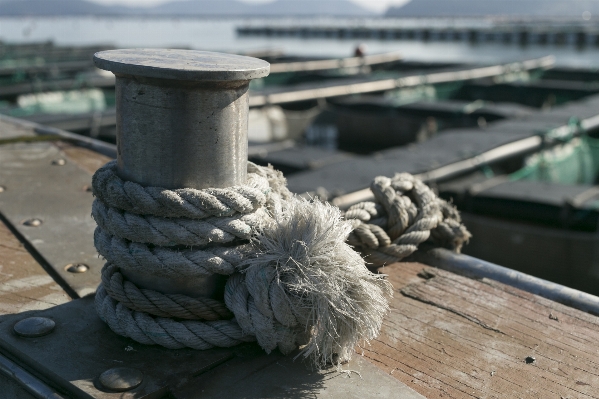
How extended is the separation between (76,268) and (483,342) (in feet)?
5.22

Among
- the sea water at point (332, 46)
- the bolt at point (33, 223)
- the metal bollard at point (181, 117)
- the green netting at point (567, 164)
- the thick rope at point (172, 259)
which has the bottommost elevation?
the green netting at point (567, 164)

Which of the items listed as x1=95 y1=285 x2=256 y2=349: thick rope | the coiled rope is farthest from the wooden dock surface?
x1=95 y1=285 x2=256 y2=349: thick rope

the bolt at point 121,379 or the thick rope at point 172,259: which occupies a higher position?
the thick rope at point 172,259

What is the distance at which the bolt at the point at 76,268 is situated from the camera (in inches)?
98.2

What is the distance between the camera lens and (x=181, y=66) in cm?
177

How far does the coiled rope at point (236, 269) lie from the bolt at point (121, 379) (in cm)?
18

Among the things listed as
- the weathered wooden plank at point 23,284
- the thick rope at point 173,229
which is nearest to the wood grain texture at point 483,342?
the thick rope at point 173,229

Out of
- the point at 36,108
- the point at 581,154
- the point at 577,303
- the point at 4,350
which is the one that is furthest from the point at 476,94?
the point at 4,350

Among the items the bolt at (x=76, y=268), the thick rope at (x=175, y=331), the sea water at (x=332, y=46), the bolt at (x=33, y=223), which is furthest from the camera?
the sea water at (x=332, y=46)

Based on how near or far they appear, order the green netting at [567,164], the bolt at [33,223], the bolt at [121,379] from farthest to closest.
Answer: the green netting at [567,164] < the bolt at [33,223] < the bolt at [121,379]

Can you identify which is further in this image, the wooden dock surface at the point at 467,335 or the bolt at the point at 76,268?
the bolt at the point at 76,268

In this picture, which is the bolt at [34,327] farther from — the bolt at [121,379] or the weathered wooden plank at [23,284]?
the bolt at [121,379]

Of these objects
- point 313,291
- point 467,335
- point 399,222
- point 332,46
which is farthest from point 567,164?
point 332,46

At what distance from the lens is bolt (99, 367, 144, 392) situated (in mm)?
1722
